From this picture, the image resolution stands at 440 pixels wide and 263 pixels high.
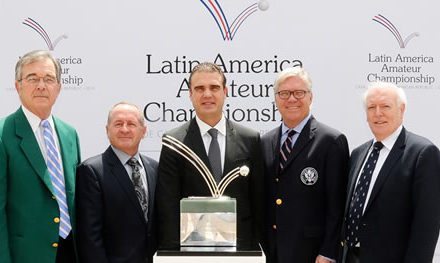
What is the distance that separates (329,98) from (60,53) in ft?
7.22

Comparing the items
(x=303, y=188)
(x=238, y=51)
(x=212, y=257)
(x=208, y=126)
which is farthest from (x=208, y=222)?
(x=238, y=51)

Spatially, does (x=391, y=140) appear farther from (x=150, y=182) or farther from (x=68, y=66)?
(x=68, y=66)

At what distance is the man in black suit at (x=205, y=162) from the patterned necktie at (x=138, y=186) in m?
0.24

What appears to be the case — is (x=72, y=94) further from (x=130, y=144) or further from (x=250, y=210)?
(x=250, y=210)

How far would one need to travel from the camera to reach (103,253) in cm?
297

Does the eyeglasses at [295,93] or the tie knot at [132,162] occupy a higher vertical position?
the eyeglasses at [295,93]

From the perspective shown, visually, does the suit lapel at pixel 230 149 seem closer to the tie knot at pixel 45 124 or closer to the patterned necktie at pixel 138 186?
the patterned necktie at pixel 138 186

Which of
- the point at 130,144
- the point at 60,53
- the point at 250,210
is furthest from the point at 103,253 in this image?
the point at 60,53

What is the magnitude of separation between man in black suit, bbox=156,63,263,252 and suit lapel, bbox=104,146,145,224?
21cm

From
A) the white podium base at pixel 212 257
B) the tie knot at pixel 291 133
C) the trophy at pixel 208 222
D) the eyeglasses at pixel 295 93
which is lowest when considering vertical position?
the white podium base at pixel 212 257

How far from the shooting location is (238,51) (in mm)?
4297

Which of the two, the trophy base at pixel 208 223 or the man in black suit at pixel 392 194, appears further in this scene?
the man in black suit at pixel 392 194

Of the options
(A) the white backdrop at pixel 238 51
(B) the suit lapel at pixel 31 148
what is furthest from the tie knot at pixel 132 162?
(A) the white backdrop at pixel 238 51

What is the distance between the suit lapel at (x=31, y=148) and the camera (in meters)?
2.89
